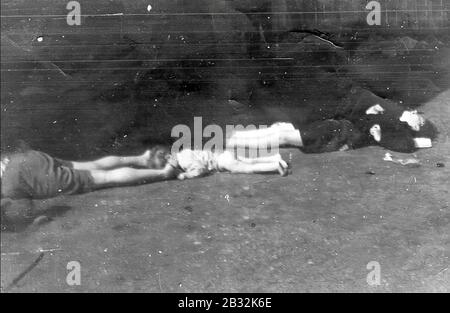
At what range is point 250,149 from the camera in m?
2.71

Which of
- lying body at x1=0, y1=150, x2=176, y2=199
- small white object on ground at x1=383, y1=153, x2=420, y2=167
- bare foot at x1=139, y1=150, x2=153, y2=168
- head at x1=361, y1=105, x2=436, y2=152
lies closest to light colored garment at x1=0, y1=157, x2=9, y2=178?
lying body at x1=0, y1=150, x2=176, y2=199

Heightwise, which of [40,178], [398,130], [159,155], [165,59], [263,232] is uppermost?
[165,59]

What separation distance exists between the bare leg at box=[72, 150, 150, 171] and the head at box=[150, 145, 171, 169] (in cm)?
3

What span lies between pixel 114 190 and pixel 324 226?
3.72 feet

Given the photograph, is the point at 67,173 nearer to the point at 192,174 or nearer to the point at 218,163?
the point at 192,174

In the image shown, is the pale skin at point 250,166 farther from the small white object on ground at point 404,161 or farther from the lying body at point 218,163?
the small white object on ground at point 404,161

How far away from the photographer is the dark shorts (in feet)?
8.62

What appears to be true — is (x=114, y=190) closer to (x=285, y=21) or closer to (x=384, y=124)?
(x=285, y=21)

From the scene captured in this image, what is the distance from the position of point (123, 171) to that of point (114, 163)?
64 millimetres

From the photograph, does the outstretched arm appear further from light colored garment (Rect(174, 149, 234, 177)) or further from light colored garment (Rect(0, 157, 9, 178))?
light colored garment (Rect(0, 157, 9, 178))

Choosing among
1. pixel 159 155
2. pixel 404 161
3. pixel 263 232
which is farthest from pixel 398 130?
pixel 159 155

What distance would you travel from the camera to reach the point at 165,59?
2664 mm

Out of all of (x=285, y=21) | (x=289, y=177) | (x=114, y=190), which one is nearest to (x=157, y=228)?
(x=114, y=190)

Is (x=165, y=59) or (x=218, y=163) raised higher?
(x=165, y=59)
